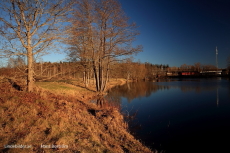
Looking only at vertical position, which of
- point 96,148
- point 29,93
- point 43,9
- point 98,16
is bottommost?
point 96,148

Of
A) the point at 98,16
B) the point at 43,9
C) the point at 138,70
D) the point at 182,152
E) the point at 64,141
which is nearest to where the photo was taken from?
the point at 64,141

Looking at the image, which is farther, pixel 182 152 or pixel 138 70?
pixel 138 70

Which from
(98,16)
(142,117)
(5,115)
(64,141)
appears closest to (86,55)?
(98,16)

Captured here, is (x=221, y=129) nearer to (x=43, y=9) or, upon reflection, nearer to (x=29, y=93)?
(x=29, y=93)

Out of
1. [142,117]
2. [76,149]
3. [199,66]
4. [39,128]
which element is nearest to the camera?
[76,149]

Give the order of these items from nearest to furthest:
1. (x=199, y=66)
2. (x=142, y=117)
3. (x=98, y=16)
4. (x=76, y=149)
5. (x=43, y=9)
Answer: (x=76, y=149)
(x=43, y=9)
(x=142, y=117)
(x=98, y=16)
(x=199, y=66)

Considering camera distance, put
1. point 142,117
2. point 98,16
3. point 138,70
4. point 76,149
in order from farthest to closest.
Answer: point 138,70 → point 98,16 → point 142,117 → point 76,149

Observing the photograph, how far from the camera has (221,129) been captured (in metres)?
7.68

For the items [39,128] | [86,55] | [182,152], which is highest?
[86,55]

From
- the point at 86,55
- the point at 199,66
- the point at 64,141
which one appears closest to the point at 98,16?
the point at 86,55

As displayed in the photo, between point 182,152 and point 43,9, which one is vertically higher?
point 43,9

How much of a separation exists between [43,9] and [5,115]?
19.2 feet

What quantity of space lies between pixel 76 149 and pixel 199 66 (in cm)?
15172

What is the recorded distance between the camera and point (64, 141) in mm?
4410
